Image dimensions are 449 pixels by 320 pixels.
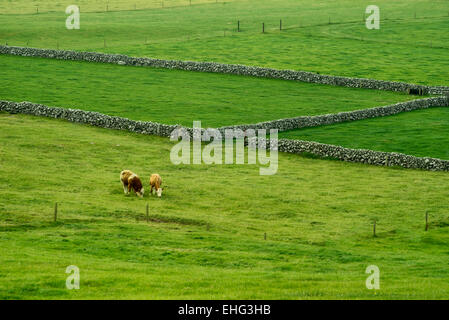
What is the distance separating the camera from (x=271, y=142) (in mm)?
53250

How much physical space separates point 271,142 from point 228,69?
28790 millimetres

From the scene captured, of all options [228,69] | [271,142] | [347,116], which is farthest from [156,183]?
[228,69]

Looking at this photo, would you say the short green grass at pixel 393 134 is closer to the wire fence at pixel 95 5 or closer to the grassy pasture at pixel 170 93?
the grassy pasture at pixel 170 93

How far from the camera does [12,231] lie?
3350cm

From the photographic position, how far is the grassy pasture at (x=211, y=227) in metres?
26.7

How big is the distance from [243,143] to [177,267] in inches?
994

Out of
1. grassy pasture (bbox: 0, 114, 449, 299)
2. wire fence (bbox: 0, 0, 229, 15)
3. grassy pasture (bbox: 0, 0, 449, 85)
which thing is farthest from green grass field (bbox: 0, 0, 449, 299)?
wire fence (bbox: 0, 0, 229, 15)
